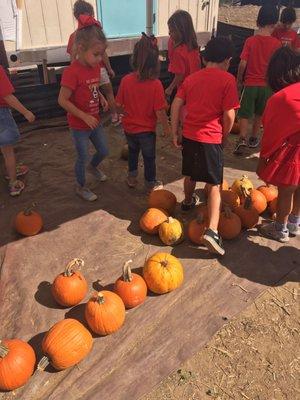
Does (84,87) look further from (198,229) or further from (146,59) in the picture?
(198,229)

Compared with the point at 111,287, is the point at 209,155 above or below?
above

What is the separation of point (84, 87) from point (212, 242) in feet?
6.52

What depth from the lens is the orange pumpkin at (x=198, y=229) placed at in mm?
3482

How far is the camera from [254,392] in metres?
2.34

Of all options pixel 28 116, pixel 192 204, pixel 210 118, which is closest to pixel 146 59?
pixel 210 118

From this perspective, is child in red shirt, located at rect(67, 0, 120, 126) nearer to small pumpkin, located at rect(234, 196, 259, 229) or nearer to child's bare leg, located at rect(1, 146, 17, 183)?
child's bare leg, located at rect(1, 146, 17, 183)

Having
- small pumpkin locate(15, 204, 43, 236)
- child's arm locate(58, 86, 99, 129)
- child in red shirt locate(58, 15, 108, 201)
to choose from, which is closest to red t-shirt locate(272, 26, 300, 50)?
child in red shirt locate(58, 15, 108, 201)

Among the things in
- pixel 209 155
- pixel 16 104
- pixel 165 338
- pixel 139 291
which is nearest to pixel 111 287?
pixel 139 291

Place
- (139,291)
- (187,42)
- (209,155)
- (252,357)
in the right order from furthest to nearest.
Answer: (187,42) → (209,155) → (139,291) → (252,357)

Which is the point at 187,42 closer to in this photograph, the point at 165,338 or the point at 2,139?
the point at 2,139

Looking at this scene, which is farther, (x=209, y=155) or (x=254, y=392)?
(x=209, y=155)

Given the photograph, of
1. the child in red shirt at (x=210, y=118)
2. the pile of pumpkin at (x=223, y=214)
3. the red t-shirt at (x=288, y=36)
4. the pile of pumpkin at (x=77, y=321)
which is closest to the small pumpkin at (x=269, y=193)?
the pile of pumpkin at (x=223, y=214)

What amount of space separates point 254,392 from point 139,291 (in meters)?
1.04

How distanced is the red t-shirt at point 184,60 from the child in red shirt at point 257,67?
2.32ft
